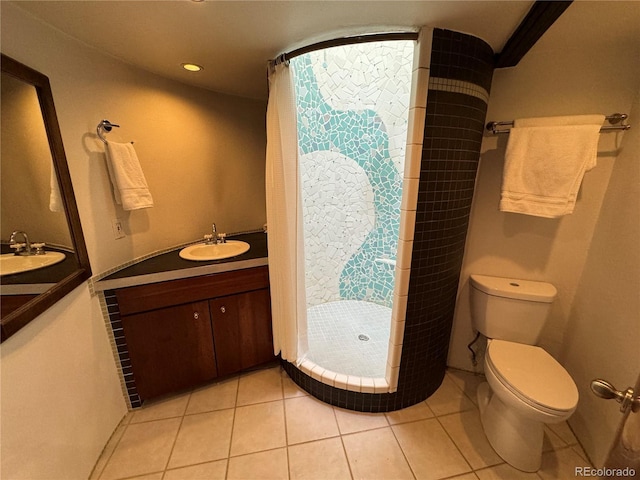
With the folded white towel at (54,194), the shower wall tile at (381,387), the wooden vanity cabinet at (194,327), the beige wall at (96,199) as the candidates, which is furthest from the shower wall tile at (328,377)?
the folded white towel at (54,194)

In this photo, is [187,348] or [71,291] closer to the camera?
[71,291]

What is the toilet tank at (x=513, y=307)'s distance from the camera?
1432mm

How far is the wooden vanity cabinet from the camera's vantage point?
1.44 m

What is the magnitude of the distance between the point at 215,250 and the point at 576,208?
223 cm

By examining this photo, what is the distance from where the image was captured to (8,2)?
3.07ft

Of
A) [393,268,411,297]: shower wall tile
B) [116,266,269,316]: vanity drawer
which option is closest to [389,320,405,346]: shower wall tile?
[393,268,411,297]: shower wall tile

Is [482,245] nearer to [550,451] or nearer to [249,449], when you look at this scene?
[550,451]

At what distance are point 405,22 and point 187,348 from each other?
200 cm

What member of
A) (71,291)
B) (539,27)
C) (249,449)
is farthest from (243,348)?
(539,27)

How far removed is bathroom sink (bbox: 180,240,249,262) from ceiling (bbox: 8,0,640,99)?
1121mm

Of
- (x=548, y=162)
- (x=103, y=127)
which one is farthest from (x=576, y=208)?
(x=103, y=127)

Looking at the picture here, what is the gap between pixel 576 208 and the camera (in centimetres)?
141

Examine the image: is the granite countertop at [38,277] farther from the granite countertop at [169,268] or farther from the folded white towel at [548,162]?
the folded white towel at [548,162]

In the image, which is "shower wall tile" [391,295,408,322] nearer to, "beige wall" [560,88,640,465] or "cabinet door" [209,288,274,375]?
"cabinet door" [209,288,274,375]
